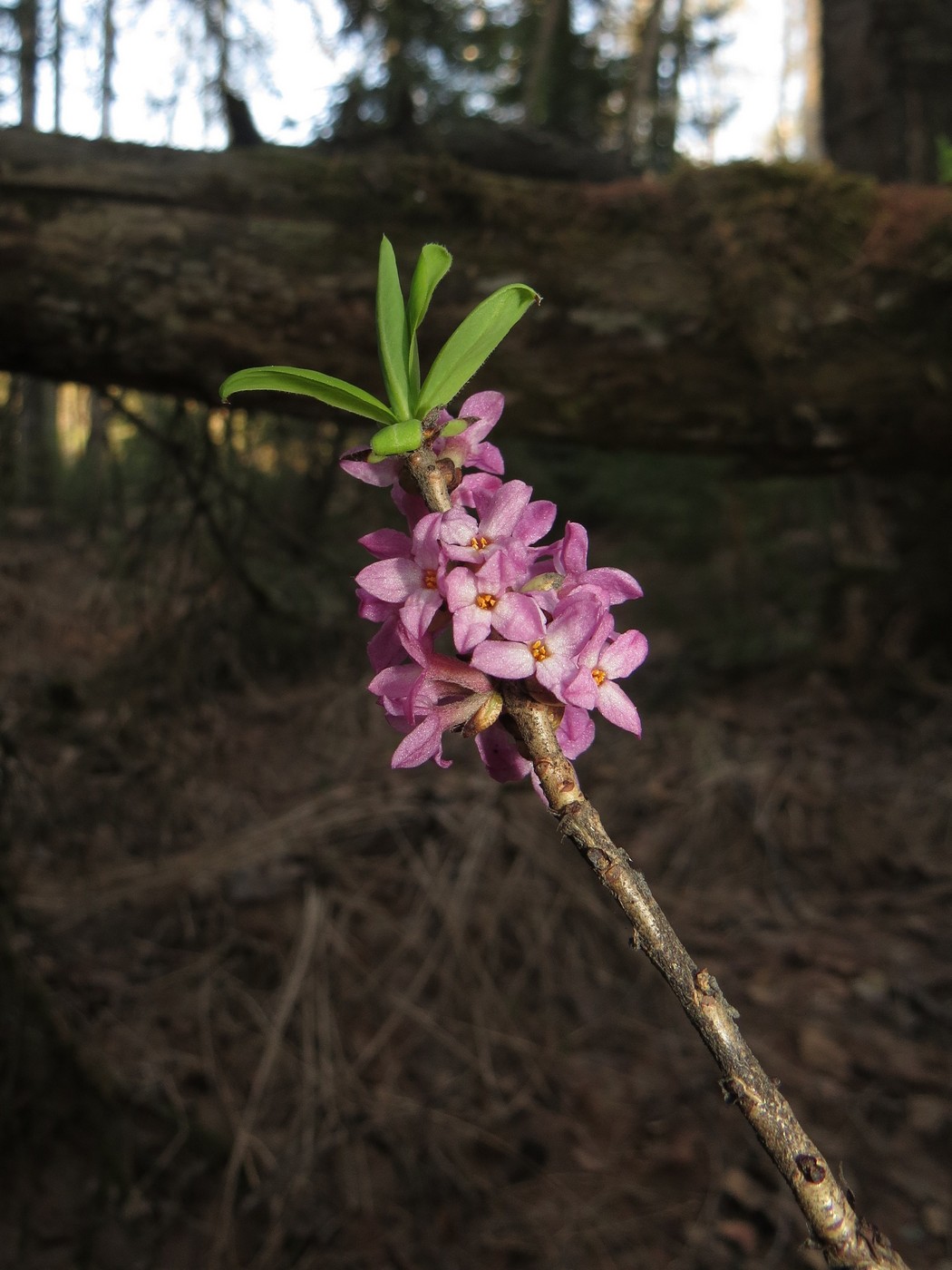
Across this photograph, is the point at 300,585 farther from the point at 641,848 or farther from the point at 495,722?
the point at 495,722

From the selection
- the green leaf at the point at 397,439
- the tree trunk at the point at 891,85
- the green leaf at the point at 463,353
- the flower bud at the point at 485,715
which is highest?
the tree trunk at the point at 891,85

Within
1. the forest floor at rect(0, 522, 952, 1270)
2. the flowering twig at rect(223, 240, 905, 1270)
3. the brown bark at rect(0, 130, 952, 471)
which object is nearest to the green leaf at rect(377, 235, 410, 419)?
the flowering twig at rect(223, 240, 905, 1270)

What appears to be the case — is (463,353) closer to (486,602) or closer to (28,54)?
(486,602)

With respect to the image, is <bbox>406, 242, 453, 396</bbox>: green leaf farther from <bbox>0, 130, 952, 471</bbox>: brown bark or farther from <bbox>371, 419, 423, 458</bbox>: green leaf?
<bbox>0, 130, 952, 471</bbox>: brown bark

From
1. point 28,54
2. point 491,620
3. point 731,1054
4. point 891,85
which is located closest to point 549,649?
point 491,620

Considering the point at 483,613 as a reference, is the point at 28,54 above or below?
above

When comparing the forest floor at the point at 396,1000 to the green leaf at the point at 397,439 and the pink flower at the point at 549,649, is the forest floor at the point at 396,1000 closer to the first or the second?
the pink flower at the point at 549,649

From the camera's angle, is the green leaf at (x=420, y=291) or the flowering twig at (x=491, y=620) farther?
the green leaf at (x=420, y=291)

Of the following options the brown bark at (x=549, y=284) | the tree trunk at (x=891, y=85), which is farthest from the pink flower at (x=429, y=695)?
the tree trunk at (x=891, y=85)
